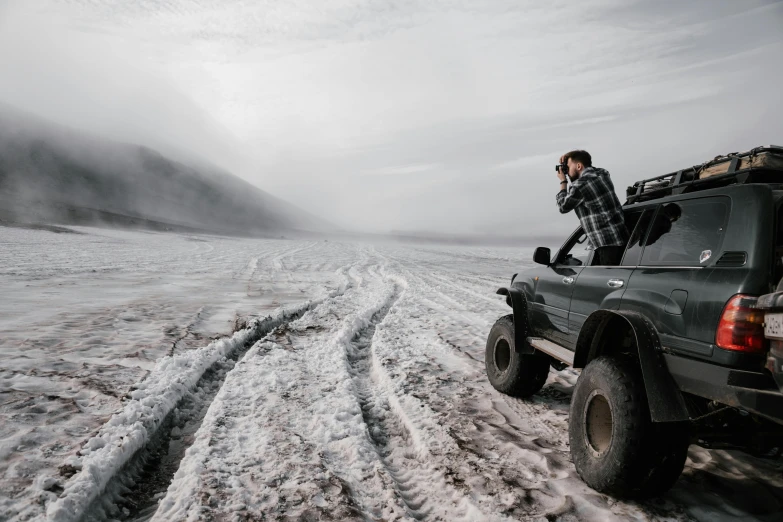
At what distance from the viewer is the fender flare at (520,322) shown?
4.42 meters

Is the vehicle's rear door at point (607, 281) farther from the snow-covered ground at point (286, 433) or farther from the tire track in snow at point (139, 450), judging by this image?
the tire track in snow at point (139, 450)

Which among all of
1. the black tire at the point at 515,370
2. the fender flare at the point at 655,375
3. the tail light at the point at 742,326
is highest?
the tail light at the point at 742,326

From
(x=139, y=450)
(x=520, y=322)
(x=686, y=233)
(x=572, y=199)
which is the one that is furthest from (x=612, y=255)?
(x=139, y=450)

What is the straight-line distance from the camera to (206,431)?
3500mm

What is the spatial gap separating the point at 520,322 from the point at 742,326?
8.00 feet

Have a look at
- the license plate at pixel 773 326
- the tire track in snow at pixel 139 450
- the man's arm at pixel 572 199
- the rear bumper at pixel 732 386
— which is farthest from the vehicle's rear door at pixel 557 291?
the tire track in snow at pixel 139 450

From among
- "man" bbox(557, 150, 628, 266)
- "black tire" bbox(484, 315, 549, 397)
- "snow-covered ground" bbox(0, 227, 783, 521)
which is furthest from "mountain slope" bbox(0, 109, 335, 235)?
"man" bbox(557, 150, 628, 266)

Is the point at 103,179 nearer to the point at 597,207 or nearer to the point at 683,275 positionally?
the point at 597,207

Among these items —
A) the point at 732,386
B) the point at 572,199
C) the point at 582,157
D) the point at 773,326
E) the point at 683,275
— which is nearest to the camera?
the point at 773,326

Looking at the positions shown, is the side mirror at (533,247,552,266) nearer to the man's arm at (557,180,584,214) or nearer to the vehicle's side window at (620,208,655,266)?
the man's arm at (557,180,584,214)

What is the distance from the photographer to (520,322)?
14.9ft

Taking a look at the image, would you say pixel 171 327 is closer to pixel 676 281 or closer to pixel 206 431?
pixel 206 431

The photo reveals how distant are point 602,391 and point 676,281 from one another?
0.81 metres

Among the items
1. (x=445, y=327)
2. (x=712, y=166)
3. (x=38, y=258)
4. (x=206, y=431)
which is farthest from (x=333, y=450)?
(x=38, y=258)
